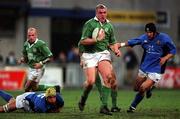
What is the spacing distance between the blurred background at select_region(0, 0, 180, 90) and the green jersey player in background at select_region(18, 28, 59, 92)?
14.9 metres

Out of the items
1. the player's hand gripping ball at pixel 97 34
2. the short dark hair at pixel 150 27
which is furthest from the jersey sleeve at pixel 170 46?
the player's hand gripping ball at pixel 97 34

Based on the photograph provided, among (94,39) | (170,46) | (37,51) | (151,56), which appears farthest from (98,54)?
(37,51)

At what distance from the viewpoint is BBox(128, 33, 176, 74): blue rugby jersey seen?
18562 mm

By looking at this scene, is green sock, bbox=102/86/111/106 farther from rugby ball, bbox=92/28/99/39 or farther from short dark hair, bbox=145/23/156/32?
short dark hair, bbox=145/23/156/32

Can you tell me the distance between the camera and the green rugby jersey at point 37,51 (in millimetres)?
20641

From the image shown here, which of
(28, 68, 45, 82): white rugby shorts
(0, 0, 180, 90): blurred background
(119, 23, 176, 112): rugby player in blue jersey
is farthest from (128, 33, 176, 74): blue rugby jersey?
(0, 0, 180, 90): blurred background

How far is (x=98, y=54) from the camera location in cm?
1756

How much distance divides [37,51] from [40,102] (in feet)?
11.7

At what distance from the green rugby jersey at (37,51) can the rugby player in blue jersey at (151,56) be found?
2.94 metres

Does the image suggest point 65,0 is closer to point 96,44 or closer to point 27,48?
point 27,48

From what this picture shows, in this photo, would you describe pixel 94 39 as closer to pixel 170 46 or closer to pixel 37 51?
pixel 170 46

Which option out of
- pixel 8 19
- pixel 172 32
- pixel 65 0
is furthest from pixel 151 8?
pixel 8 19

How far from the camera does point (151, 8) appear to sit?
158ft

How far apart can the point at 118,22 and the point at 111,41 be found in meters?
29.2
